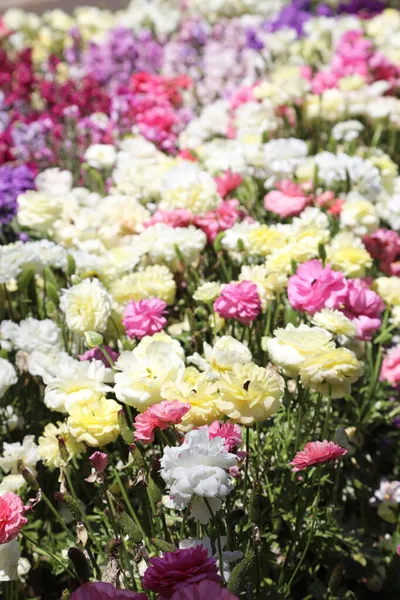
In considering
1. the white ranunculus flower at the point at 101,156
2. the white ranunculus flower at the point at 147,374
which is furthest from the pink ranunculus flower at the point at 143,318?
the white ranunculus flower at the point at 101,156

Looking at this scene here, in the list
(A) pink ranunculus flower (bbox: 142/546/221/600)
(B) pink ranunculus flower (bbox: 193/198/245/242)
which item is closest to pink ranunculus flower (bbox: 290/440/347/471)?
(A) pink ranunculus flower (bbox: 142/546/221/600)

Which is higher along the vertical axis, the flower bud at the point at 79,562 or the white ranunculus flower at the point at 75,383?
the white ranunculus flower at the point at 75,383

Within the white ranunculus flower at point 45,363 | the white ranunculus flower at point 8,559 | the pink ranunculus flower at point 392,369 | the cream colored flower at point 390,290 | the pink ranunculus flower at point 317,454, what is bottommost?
the pink ranunculus flower at point 392,369

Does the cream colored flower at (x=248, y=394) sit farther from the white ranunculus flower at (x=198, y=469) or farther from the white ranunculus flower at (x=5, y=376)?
the white ranunculus flower at (x=5, y=376)

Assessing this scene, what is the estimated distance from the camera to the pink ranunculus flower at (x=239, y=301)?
1.78 m

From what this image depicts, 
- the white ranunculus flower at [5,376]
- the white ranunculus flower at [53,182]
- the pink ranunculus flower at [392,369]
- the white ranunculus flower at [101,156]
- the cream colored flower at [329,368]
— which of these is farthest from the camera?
the white ranunculus flower at [101,156]

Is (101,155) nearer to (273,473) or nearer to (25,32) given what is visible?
(273,473)

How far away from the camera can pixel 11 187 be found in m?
2.58

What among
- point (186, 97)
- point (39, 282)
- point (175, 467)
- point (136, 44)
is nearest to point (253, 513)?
point (175, 467)

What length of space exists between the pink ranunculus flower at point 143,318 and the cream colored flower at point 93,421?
282 mm

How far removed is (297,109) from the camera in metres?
3.44

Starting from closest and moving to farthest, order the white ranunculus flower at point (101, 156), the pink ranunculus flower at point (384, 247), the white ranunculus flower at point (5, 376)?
the white ranunculus flower at point (5, 376)
the pink ranunculus flower at point (384, 247)
the white ranunculus flower at point (101, 156)

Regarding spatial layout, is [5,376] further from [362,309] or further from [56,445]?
[362,309]

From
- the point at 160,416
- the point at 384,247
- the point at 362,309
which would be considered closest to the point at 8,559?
the point at 160,416
